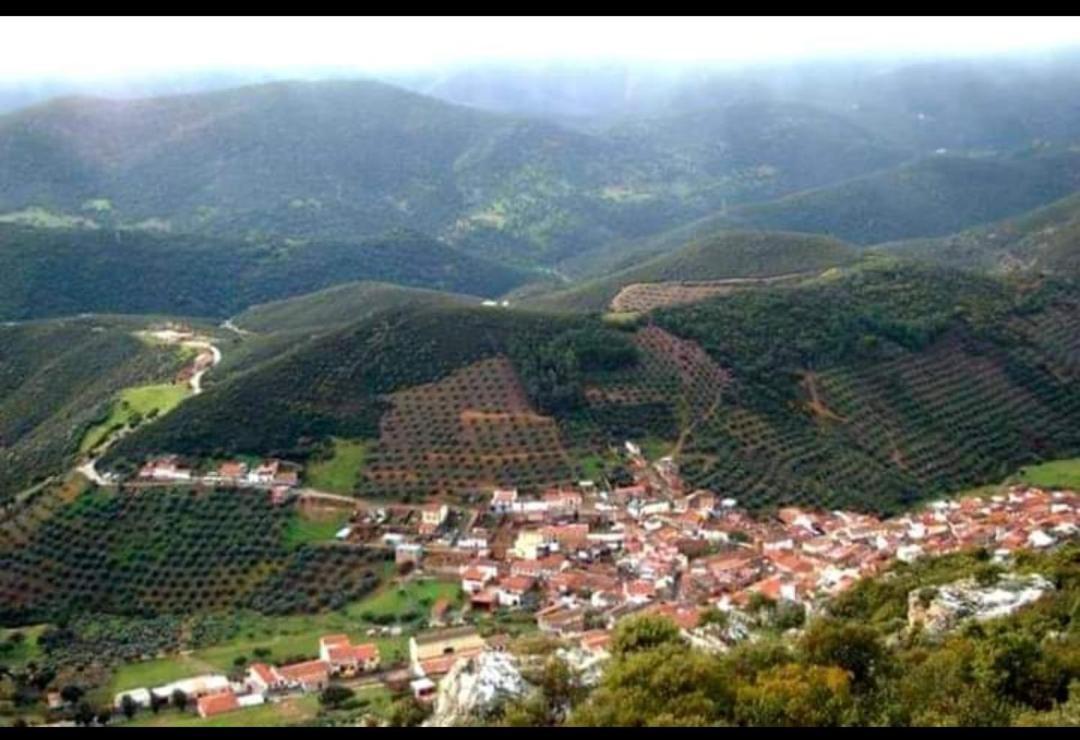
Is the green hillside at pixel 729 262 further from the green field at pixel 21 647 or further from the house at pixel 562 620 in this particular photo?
the green field at pixel 21 647

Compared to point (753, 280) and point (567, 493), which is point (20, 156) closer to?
point (753, 280)

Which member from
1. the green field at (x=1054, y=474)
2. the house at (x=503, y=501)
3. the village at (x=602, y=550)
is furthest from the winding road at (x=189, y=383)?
the green field at (x=1054, y=474)

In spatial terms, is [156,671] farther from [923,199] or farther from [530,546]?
[923,199]

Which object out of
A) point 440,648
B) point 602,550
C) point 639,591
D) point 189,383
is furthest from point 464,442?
point 189,383

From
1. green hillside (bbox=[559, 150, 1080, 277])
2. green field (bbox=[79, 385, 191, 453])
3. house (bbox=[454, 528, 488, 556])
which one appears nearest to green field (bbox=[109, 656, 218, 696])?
house (bbox=[454, 528, 488, 556])

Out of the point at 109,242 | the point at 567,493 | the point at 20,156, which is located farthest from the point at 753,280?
the point at 20,156

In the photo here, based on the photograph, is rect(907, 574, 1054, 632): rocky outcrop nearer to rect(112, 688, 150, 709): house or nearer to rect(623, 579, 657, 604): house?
rect(623, 579, 657, 604): house
